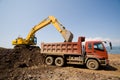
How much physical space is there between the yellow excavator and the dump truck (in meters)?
1.21

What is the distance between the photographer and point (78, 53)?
11414 millimetres

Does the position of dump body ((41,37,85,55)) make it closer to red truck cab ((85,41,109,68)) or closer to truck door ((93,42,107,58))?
red truck cab ((85,41,109,68))

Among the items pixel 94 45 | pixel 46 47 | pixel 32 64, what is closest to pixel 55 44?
pixel 46 47

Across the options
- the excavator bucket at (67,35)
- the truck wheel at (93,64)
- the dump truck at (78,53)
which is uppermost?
the excavator bucket at (67,35)

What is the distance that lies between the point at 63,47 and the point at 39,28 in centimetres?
575

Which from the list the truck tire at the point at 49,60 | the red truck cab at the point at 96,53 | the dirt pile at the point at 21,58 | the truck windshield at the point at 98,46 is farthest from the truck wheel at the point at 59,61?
the truck windshield at the point at 98,46

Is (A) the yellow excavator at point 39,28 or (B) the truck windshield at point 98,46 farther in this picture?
(A) the yellow excavator at point 39,28

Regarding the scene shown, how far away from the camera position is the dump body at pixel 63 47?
11.5 m

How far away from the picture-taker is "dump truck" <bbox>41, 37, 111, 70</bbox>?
1082 centimetres

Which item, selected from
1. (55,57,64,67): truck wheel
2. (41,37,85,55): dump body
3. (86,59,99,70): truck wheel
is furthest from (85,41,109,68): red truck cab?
(55,57,64,67): truck wheel

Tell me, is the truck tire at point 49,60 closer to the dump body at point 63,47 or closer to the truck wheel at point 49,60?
the truck wheel at point 49,60

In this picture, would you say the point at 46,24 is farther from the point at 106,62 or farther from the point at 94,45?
the point at 106,62

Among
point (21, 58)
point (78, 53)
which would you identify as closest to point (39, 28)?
point (21, 58)

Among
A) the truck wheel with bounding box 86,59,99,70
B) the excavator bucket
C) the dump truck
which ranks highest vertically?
the excavator bucket
